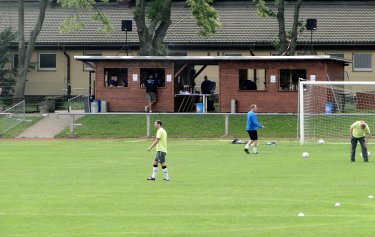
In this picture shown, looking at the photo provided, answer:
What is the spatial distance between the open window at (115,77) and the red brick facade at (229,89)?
0.97ft

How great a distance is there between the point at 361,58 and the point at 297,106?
16.7 metres

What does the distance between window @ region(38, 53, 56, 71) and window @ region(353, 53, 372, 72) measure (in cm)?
2047

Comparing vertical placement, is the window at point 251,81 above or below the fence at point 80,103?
above

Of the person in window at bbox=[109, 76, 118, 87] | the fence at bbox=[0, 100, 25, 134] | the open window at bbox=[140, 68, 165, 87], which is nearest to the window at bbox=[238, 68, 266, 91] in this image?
the open window at bbox=[140, 68, 165, 87]

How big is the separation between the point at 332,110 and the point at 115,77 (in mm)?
12747

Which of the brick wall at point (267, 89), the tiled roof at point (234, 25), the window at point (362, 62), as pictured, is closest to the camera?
the brick wall at point (267, 89)

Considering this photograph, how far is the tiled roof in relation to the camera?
73562 millimetres

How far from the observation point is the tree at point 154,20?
2468 inches

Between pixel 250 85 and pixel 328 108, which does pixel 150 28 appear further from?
pixel 328 108

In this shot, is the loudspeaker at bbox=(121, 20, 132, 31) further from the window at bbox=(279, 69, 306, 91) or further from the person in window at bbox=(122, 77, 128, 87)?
the window at bbox=(279, 69, 306, 91)

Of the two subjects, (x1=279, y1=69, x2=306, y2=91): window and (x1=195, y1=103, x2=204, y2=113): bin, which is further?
(x1=195, y1=103, x2=204, y2=113): bin

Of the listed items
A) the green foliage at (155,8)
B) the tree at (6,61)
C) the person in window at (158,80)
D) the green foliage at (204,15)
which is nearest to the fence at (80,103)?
the person in window at (158,80)

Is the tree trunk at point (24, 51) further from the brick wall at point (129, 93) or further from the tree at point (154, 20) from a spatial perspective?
the brick wall at point (129, 93)

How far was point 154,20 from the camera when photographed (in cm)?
6544
